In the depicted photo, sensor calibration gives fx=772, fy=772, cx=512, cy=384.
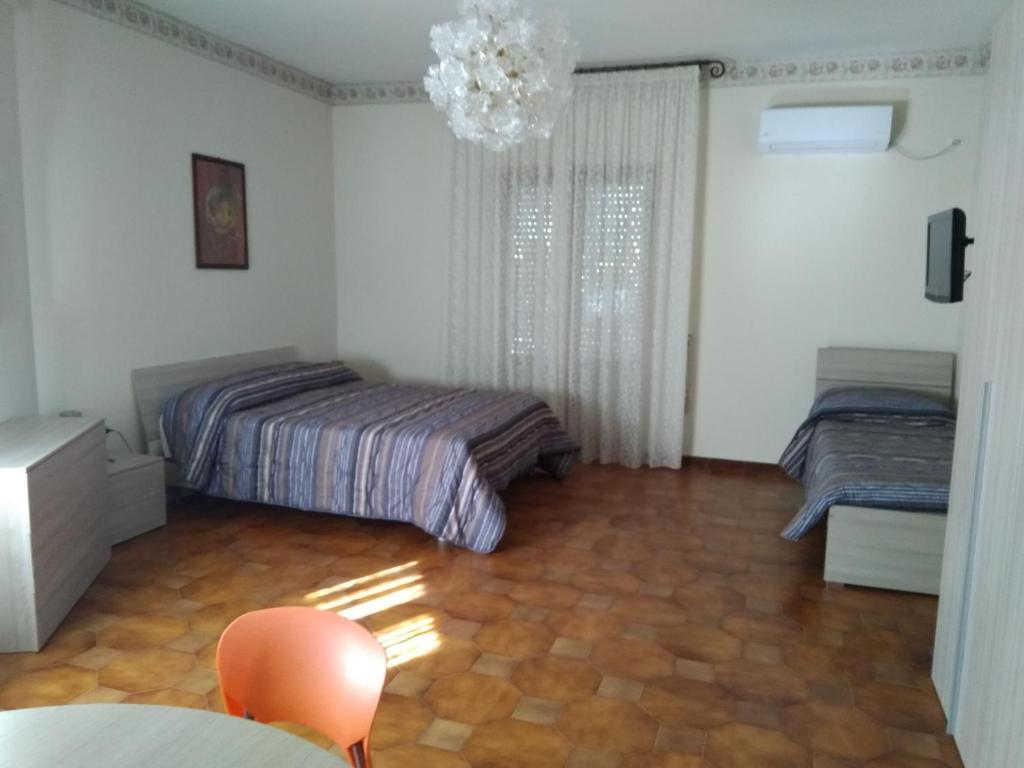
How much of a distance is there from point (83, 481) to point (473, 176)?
3.25m

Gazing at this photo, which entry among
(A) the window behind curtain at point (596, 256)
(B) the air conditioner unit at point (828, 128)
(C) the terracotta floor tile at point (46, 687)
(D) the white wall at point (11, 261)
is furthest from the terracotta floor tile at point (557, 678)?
(B) the air conditioner unit at point (828, 128)

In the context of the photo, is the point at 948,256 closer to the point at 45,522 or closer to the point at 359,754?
the point at 359,754

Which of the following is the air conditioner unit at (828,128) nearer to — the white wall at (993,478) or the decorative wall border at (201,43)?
the white wall at (993,478)

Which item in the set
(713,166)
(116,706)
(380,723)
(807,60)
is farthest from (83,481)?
(807,60)

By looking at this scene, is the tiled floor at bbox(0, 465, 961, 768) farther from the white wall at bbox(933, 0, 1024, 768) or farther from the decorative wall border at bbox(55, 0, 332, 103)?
the decorative wall border at bbox(55, 0, 332, 103)

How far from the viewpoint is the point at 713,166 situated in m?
5.02

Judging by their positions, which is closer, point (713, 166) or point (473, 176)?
point (713, 166)

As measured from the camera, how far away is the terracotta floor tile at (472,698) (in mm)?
2350

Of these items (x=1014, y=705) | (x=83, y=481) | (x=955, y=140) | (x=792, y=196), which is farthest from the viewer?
(x=792, y=196)

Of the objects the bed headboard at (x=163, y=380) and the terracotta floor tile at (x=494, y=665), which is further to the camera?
the bed headboard at (x=163, y=380)

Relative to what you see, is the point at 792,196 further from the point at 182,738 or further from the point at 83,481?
the point at 182,738

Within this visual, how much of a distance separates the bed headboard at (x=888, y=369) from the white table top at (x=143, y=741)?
4385 mm

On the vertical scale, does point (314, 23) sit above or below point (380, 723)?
above

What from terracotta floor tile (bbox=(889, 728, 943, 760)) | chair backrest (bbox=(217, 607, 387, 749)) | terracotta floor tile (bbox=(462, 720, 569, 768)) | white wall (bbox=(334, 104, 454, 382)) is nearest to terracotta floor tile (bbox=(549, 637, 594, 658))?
terracotta floor tile (bbox=(462, 720, 569, 768))
